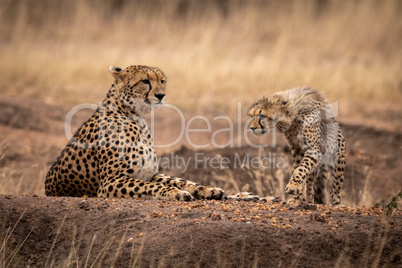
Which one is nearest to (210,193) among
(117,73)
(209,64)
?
(117,73)

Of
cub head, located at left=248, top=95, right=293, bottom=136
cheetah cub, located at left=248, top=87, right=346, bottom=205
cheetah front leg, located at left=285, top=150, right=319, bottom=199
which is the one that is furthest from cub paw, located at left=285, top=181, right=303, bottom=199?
cub head, located at left=248, top=95, right=293, bottom=136

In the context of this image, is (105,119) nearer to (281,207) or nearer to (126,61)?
(281,207)

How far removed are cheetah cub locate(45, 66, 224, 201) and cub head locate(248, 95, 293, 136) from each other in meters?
0.70

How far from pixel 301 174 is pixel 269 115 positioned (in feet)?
1.89

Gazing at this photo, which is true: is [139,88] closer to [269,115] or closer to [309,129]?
[269,115]

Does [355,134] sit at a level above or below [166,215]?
above

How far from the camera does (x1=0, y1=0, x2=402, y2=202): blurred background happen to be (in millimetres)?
7445

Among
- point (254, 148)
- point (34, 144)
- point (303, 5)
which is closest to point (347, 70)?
point (303, 5)

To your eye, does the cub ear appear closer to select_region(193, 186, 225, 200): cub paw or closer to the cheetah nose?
the cheetah nose

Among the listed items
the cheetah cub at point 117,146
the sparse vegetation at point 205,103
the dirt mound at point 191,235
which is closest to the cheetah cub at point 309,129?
the sparse vegetation at point 205,103

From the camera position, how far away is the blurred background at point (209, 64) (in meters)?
7.45

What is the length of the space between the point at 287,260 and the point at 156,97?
185 centimetres

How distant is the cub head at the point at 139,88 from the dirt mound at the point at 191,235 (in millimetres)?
1066

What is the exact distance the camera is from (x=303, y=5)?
1564 cm
